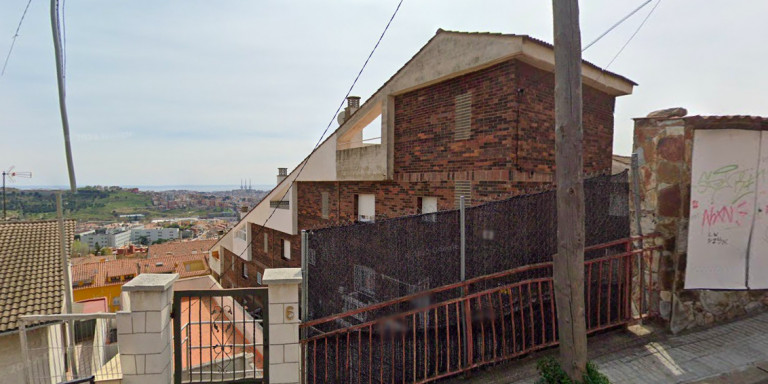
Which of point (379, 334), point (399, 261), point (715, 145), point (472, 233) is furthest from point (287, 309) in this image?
point (715, 145)

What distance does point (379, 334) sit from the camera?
3.76 meters

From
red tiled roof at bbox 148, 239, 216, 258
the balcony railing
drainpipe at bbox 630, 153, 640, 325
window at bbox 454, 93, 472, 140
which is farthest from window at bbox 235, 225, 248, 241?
red tiled roof at bbox 148, 239, 216, 258

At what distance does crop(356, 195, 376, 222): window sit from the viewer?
11.0 metres

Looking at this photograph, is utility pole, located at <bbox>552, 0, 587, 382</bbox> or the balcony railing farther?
the balcony railing

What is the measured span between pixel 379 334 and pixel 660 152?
442 cm

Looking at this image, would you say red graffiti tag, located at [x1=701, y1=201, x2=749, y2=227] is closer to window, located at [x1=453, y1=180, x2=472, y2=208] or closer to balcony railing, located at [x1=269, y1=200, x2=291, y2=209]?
window, located at [x1=453, y1=180, x2=472, y2=208]

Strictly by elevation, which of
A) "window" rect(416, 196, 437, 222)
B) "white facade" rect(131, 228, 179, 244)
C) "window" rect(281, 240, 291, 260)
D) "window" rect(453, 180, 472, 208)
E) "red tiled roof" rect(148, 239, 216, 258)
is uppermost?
"window" rect(453, 180, 472, 208)

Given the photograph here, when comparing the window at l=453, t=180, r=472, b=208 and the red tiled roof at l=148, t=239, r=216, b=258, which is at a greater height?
the window at l=453, t=180, r=472, b=208

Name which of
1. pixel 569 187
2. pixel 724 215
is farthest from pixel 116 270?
pixel 724 215

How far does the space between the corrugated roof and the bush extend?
12949 millimetres

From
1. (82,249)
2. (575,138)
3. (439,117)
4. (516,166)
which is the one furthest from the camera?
(82,249)

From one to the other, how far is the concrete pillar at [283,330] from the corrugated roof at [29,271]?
33.7 feet

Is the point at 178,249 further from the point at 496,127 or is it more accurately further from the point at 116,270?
the point at 496,127

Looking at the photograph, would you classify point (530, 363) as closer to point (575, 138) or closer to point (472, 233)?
point (472, 233)
